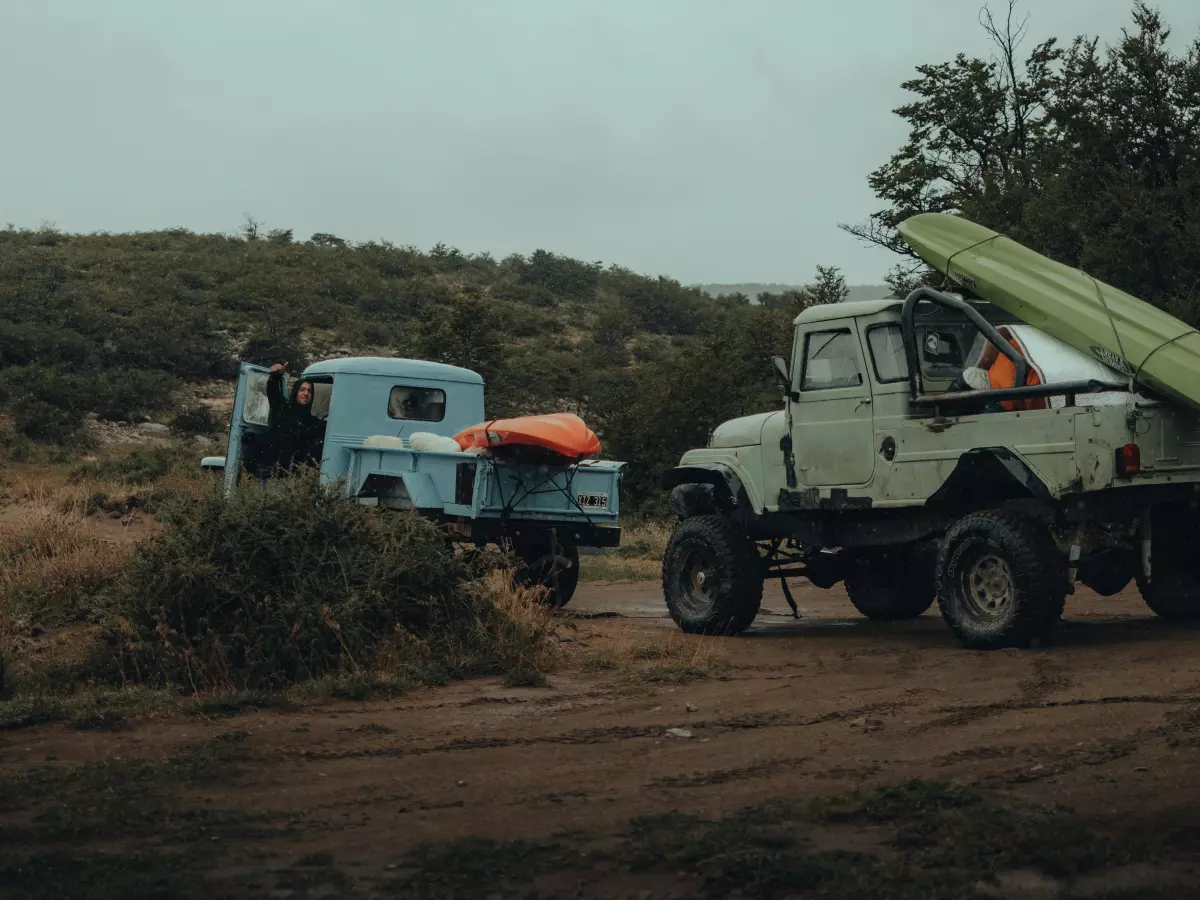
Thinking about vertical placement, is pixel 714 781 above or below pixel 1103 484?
below

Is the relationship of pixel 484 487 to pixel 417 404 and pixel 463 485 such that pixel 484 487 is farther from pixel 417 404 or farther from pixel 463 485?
pixel 417 404

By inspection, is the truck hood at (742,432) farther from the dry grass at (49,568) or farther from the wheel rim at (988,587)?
the dry grass at (49,568)

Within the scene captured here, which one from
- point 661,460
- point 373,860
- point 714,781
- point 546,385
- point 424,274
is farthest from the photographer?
point 424,274

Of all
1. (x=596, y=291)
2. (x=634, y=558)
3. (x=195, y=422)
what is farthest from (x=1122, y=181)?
(x=596, y=291)

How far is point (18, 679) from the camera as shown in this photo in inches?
357

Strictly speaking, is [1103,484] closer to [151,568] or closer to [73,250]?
[151,568]

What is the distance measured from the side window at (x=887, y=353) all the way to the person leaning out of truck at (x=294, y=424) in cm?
600

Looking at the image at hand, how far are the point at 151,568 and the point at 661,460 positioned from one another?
1724cm

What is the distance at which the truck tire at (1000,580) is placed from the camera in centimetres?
939

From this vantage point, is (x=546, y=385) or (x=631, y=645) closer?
(x=631, y=645)

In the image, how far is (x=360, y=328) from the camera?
4238 centimetres

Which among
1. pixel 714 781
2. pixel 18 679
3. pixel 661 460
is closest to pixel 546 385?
pixel 661 460

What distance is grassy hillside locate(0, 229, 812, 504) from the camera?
1085 inches

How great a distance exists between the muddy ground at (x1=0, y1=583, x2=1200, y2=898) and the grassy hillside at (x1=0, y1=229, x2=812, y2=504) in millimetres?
17568
